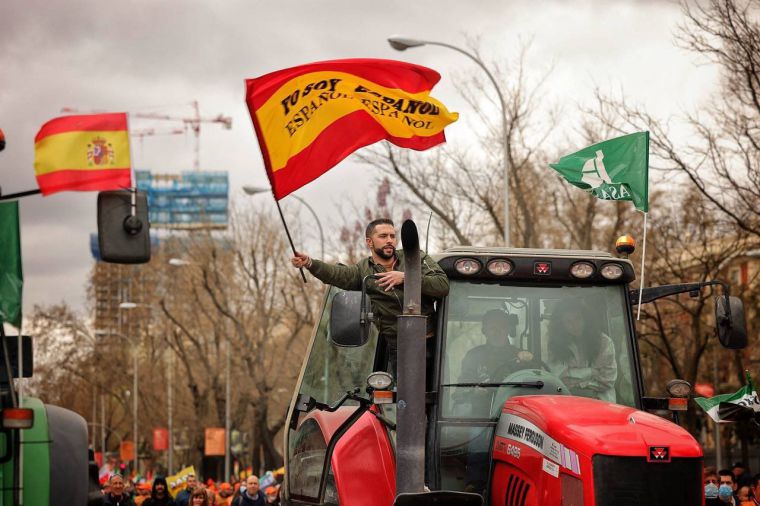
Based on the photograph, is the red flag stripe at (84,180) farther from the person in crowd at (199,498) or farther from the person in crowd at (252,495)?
the person in crowd at (252,495)

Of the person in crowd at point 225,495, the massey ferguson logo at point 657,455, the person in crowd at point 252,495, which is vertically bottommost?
the person in crowd at point 225,495

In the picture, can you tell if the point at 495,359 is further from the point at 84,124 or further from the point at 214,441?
the point at 214,441

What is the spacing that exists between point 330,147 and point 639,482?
3.76 metres

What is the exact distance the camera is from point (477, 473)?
7.36 m

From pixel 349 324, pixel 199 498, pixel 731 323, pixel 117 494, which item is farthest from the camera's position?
pixel 117 494

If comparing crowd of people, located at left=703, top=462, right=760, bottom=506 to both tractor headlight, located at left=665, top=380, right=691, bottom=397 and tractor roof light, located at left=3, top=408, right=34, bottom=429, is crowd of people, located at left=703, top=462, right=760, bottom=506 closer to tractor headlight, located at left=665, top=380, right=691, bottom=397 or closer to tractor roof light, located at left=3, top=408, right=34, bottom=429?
tractor headlight, located at left=665, top=380, right=691, bottom=397

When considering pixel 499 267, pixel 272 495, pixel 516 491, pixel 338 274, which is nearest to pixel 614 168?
pixel 499 267

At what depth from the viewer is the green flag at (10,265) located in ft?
20.9

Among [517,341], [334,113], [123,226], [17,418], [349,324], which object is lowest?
[17,418]

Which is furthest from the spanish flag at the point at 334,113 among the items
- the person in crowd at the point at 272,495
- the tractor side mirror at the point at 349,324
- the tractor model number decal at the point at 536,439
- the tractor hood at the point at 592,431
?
the person in crowd at the point at 272,495

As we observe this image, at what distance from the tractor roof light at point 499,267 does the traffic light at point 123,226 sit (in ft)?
6.86

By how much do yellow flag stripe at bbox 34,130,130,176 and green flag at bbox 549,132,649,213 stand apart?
16.3ft

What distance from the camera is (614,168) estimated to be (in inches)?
427

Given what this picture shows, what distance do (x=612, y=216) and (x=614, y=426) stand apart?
2733cm
